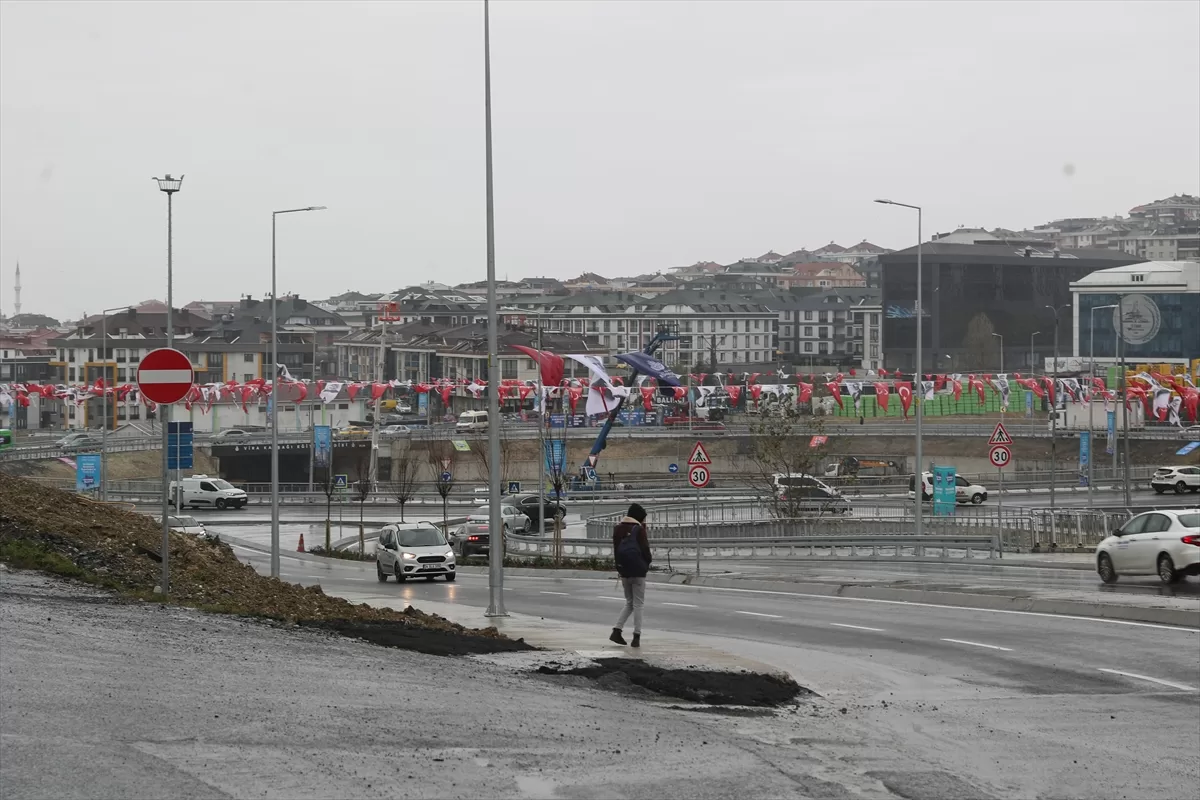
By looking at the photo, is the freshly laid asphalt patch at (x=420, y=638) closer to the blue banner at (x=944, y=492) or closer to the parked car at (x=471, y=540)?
the parked car at (x=471, y=540)

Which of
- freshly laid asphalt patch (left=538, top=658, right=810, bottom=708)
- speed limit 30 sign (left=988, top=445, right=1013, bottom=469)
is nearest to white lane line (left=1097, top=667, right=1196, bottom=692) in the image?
freshly laid asphalt patch (left=538, top=658, right=810, bottom=708)

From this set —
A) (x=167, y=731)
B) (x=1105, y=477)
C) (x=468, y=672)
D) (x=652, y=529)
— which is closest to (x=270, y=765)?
(x=167, y=731)

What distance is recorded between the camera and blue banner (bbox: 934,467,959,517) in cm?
4934

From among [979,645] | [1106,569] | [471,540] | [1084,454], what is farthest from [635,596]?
[1084,454]

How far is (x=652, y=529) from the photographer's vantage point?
52.8 m

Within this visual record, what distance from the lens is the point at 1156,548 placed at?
26828 mm

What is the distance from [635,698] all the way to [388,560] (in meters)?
22.0

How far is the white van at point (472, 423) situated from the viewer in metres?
108

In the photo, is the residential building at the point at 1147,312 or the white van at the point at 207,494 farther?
the residential building at the point at 1147,312

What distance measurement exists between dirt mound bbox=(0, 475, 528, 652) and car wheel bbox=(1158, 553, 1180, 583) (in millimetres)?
13851

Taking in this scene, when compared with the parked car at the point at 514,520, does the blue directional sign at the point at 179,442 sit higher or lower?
higher

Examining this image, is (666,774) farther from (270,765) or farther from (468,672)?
(468,672)

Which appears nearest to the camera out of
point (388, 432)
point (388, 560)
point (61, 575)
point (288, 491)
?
point (61, 575)

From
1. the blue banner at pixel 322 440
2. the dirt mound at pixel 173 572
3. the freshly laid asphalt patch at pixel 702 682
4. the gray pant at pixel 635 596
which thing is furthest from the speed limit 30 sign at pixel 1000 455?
the blue banner at pixel 322 440
